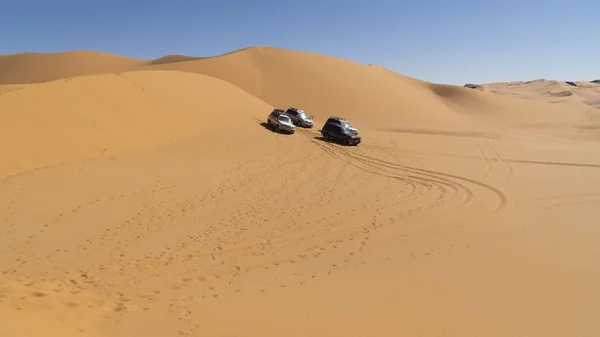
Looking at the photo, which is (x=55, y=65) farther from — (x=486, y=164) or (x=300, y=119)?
(x=486, y=164)

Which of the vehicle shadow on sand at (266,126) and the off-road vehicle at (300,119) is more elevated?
the off-road vehicle at (300,119)

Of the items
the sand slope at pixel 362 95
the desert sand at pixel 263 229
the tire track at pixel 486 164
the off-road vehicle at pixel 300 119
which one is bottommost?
the desert sand at pixel 263 229

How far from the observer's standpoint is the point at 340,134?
26453 millimetres

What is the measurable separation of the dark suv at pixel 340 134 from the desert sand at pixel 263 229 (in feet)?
4.20

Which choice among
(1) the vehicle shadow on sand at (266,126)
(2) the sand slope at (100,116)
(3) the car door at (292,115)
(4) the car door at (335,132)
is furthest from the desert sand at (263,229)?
(3) the car door at (292,115)

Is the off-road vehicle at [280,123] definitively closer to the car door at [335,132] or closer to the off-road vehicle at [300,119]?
the car door at [335,132]

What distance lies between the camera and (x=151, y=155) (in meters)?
18.7

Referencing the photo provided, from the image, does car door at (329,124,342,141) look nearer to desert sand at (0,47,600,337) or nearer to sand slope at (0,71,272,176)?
desert sand at (0,47,600,337)

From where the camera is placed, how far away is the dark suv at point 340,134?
85.9ft

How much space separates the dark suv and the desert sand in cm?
128

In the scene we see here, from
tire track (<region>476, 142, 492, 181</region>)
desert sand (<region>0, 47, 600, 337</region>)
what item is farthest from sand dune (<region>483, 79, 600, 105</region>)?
desert sand (<region>0, 47, 600, 337</region>)

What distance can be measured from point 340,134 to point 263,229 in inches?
647

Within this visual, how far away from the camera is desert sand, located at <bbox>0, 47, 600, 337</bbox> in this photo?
6.54 metres

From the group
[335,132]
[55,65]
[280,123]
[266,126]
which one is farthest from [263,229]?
[55,65]
